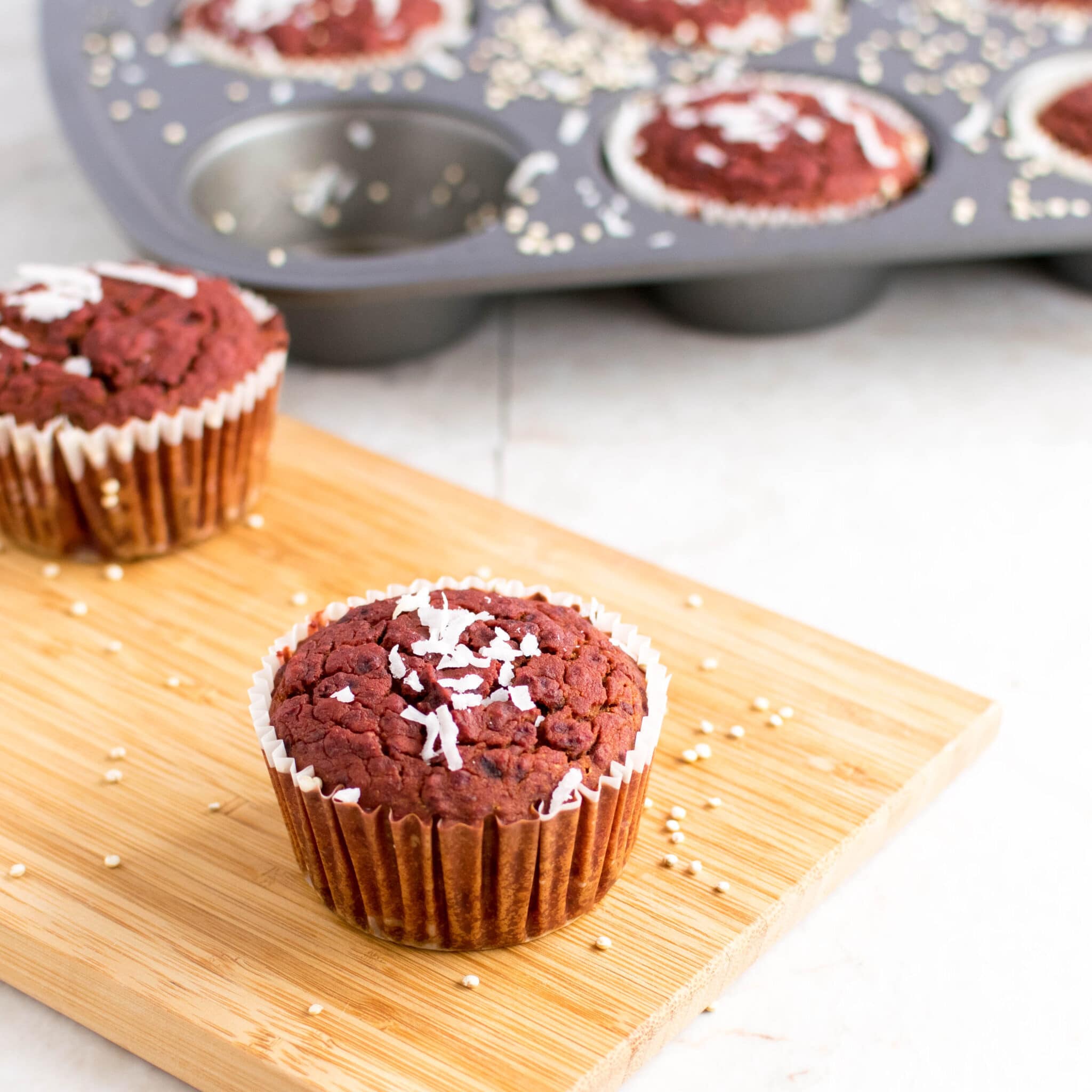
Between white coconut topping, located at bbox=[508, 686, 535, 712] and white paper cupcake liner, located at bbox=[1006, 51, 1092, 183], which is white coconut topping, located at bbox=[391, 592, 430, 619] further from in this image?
white paper cupcake liner, located at bbox=[1006, 51, 1092, 183]

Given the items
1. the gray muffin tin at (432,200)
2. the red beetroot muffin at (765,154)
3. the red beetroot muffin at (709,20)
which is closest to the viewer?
the gray muffin tin at (432,200)

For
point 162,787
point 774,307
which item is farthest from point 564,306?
point 162,787

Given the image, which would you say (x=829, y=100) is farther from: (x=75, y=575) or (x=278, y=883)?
(x=278, y=883)

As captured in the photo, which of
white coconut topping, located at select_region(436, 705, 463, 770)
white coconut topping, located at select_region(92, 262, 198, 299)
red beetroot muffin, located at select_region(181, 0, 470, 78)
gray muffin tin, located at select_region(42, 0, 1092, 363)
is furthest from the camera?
red beetroot muffin, located at select_region(181, 0, 470, 78)

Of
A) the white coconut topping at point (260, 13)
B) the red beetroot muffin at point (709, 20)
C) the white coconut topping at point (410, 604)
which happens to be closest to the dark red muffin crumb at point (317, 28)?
the white coconut topping at point (260, 13)

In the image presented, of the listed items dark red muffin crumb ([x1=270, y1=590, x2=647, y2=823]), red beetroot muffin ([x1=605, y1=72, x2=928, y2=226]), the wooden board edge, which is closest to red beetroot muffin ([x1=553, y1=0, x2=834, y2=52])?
red beetroot muffin ([x1=605, y1=72, x2=928, y2=226])

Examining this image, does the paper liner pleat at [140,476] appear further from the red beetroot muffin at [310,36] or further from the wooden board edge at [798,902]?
the red beetroot muffin at [310,36]
